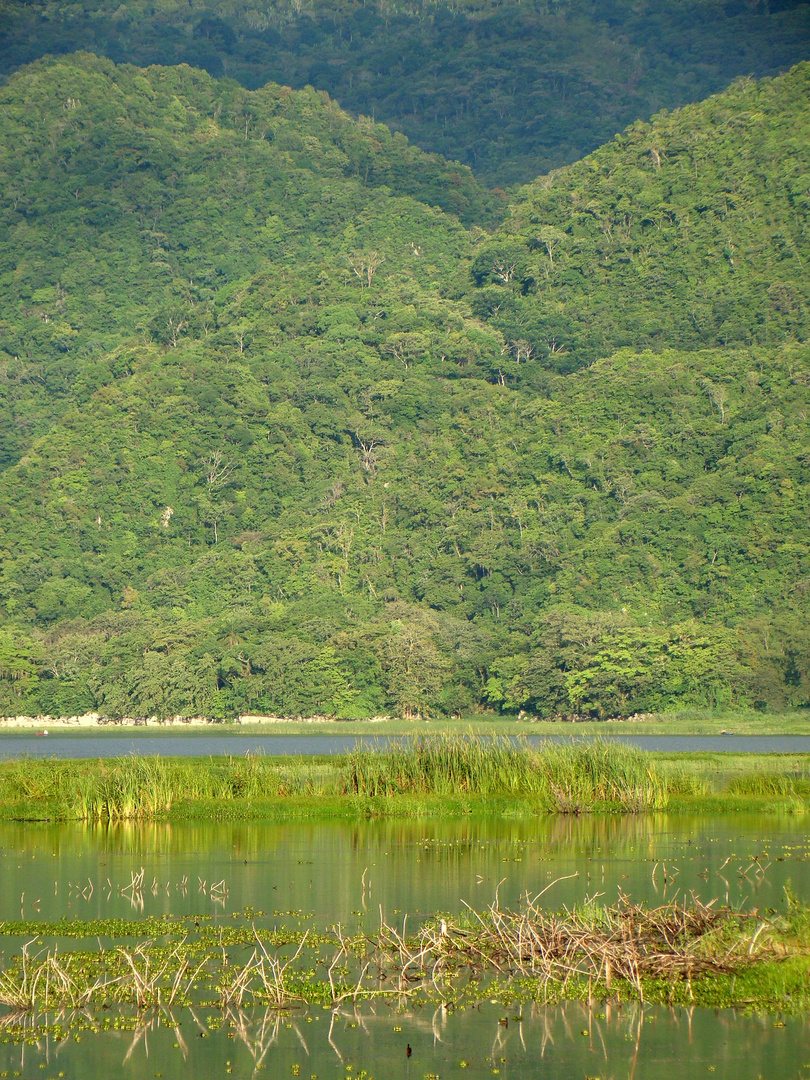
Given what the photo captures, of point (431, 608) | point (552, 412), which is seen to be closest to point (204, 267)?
point (552, 412)

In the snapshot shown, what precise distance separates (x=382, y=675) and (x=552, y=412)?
37.3m

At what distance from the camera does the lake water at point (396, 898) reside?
1229 centimetres

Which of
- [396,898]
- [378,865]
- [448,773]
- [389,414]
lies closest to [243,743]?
[448,773]

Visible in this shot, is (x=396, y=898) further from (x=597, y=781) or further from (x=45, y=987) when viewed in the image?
(x=597, y=781)

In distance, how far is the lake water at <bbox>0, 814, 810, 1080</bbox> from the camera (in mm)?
12289

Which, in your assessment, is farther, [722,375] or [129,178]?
[129,178]

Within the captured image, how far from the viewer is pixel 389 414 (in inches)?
4872

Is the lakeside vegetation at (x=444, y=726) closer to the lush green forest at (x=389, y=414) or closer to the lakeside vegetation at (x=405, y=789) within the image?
the lush green forest at (x=389, y=414)

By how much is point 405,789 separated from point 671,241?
116127mm

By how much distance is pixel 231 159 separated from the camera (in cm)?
17112

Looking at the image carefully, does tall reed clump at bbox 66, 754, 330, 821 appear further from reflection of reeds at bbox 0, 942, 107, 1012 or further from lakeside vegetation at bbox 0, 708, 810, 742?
lakeside vegetation at bbox 0, 708, 810, 742

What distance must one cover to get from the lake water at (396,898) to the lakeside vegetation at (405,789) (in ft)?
3.22

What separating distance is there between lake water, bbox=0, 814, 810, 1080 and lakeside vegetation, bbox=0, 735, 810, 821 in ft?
3.22

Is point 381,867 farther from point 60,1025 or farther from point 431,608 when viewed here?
point 431,608
